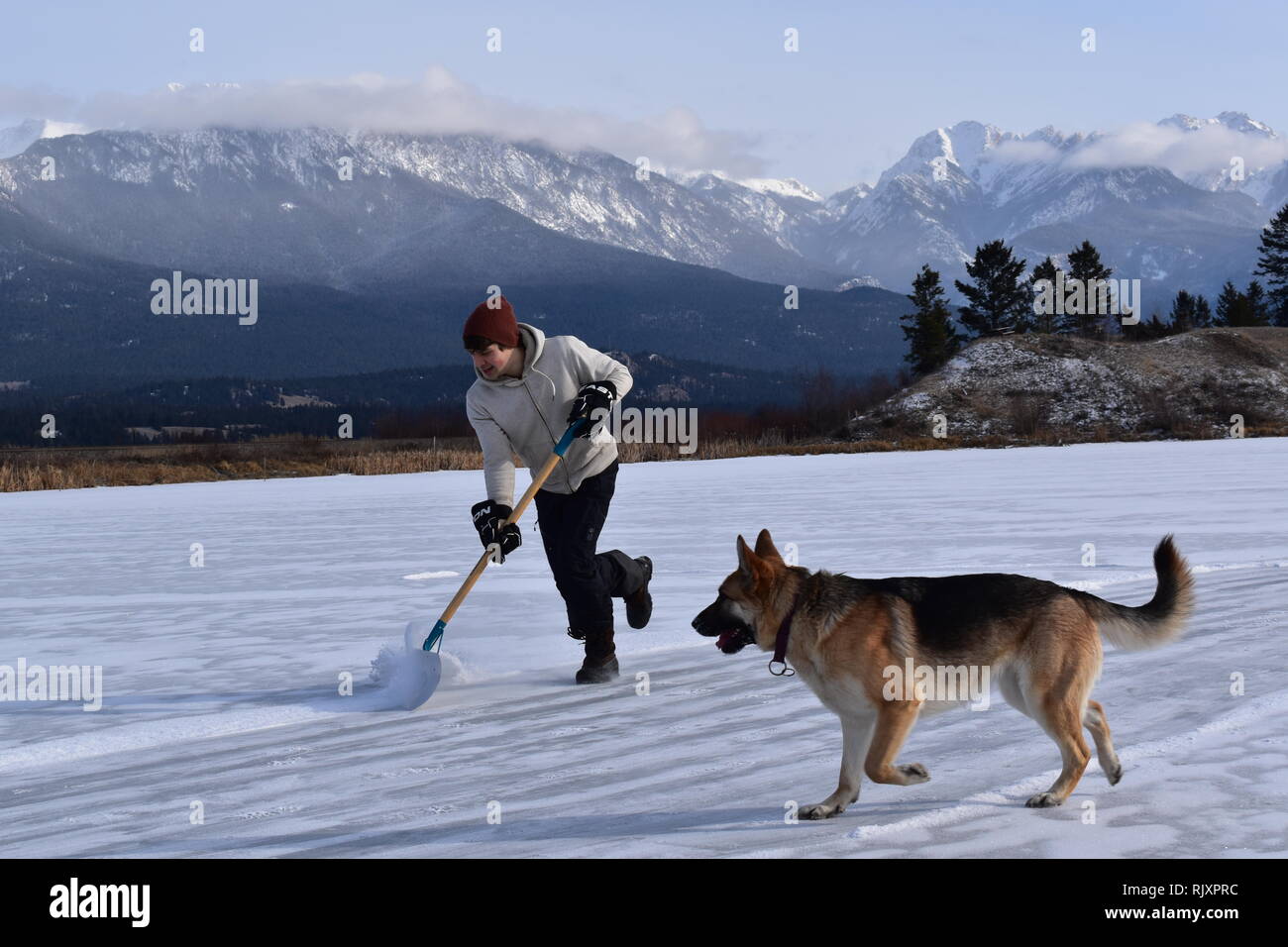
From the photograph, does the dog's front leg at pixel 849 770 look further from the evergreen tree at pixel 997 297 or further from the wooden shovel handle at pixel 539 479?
the evergreen tree at pixel 997 297

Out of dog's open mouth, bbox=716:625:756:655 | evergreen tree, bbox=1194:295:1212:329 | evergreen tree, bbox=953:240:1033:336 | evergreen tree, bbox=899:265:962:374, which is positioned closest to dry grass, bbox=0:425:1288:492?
evergreen tree, bbox=899:265:962:374

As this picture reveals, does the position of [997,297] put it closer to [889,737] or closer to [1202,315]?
[1202,315]

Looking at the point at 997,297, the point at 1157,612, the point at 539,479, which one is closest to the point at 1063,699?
the point at 1157,612

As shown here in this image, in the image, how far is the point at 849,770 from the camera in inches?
172

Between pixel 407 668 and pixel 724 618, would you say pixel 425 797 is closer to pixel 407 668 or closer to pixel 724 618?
pixel 724 618

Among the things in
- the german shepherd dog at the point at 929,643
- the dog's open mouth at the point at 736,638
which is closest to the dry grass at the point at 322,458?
the dog's open mouth at the point at 736,638

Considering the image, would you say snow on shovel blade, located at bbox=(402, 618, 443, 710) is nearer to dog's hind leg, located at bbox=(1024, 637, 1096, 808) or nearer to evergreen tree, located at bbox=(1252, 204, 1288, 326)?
dog's hind leg, located at bbox=(1024, 637, 1096, 808)

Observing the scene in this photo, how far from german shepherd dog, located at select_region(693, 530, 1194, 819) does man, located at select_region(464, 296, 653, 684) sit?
8.62 ft

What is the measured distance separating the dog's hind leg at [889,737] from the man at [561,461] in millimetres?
3067

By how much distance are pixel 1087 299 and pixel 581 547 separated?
77.5 m

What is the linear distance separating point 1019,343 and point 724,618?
235 ft

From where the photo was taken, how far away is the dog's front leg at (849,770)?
4.34 metres

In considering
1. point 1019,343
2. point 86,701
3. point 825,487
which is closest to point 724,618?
point 86,701
